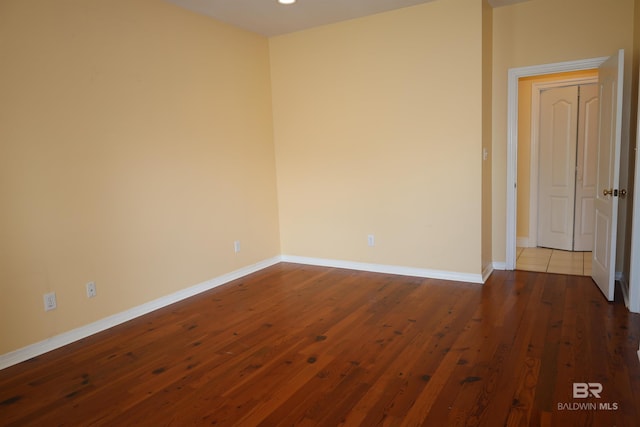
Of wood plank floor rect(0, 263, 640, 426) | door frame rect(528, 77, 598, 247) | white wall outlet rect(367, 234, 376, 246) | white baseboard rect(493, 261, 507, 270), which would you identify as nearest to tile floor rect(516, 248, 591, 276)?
white baseboard rect(493, 261, 507, 270)

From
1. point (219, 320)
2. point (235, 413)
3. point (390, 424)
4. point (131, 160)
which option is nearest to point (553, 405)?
point (390, 424)

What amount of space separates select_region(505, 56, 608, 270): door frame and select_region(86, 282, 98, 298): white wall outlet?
3996 mm

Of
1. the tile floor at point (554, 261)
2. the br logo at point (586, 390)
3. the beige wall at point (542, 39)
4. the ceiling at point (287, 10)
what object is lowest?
the br logo at point (586, 390)

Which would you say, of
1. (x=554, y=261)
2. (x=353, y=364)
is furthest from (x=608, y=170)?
(x=353, y=364)

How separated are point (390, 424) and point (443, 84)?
10.5 ft

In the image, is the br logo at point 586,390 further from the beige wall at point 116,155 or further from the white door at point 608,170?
the beige wall at point 116,155

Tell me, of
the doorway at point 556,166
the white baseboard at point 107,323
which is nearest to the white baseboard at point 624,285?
the doorway at point 556,166

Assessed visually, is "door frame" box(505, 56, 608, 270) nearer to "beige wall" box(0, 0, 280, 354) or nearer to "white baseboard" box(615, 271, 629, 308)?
"white baseboard" box(615, 271, 629, 308)

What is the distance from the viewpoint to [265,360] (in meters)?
2.76

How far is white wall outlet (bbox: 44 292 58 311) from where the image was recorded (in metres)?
2.98

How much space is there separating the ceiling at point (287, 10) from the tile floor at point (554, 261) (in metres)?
2.81

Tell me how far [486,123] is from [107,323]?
392 centimetres

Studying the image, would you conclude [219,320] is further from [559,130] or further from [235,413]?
[559,130]

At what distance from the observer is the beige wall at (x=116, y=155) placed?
9.27ft
